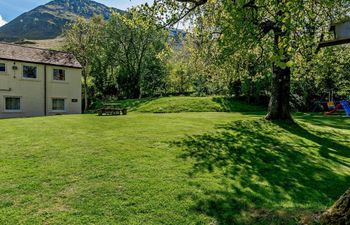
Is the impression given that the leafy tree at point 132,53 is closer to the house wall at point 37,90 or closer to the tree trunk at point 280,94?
the house wall at point 37,90

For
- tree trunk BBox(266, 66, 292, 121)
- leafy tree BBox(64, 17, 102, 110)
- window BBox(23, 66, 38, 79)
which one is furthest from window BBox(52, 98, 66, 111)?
A: tree trunk BBox(266, 66, 292, 121)

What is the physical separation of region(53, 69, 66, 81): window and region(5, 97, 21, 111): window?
163 inches

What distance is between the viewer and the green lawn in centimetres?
472

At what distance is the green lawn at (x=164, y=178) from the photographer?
4723mm

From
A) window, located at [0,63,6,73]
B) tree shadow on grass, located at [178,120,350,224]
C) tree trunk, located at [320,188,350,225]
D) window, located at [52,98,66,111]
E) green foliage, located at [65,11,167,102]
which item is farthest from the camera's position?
green foliage, located at [65,11,167,102]

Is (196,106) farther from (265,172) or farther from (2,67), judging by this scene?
(265,172)

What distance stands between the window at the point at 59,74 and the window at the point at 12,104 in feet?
13.6

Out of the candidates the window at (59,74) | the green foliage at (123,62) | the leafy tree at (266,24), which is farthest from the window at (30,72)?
the leafy tree at (266,24)

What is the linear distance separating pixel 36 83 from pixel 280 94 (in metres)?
22.9

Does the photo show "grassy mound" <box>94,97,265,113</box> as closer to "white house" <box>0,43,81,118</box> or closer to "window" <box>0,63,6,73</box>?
"white house" <box>0,43,81,118</box>

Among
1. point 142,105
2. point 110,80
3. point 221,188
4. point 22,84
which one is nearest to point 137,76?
point 110,80

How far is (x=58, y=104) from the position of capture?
28.1 m

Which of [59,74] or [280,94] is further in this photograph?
[59,74]

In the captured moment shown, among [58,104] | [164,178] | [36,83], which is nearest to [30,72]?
[36,83]
